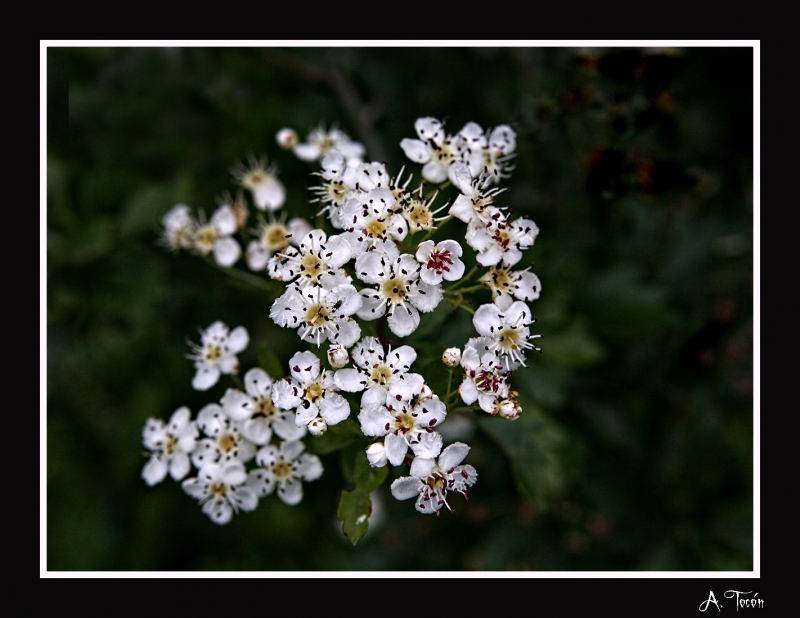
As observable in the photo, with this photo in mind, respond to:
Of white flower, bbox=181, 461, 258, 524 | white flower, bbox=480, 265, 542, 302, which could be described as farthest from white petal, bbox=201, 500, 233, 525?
white flower, bbox=480, 265, 542, 302

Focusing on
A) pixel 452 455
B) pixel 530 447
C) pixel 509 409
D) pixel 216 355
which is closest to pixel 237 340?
pixel 216 355

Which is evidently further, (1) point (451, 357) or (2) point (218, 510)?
(2) point (218, 510)

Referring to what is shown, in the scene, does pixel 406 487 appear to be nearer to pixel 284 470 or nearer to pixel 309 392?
pixel 309 392

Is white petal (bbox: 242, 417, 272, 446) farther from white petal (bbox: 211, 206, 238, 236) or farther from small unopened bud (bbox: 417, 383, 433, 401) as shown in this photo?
white petal (bbox: 211, 206, 238, 236)

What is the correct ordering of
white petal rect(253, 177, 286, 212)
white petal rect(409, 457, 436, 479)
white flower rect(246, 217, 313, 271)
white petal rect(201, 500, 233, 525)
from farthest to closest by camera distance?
white petal rect(253, 177, 286, 212) → white flower rect(246, 217, 313, 271) → white petal rect(201, 500, 233, 525) → white petal rect(409, 457, 436, 479)

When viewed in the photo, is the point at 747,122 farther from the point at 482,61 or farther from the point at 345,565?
the point at 345,565

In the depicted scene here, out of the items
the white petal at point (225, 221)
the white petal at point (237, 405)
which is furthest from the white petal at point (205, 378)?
the white petal at point (225, 221)

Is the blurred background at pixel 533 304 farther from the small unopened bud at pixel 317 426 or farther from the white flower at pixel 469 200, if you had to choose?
the small unopened bud at pixel 317 426
